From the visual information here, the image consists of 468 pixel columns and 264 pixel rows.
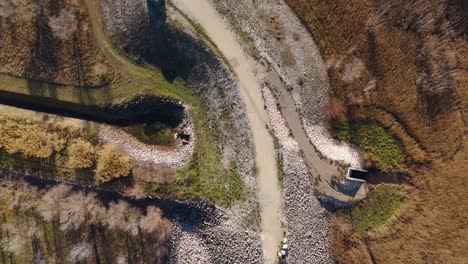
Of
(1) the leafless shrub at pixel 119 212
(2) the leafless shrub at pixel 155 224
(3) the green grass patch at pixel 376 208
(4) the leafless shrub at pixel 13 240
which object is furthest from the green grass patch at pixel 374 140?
(4) the leafless shrub at pixel 13 240

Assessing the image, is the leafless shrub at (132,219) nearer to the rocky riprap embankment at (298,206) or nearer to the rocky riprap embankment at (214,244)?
the rocky riprap embankment at (214,244)

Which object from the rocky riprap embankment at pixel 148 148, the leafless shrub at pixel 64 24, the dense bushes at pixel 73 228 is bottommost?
the dense bushes at pixel 73 228

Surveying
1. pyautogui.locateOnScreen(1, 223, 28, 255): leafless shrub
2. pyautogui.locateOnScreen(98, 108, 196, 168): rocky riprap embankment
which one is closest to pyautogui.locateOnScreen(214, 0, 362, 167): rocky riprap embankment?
pyautogui.locateOnScreen(98, 108, 196, 168): rocky riprap embankment

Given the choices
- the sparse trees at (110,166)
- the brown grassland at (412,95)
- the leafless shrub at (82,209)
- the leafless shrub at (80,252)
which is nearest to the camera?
the brown grassland at (412,95)

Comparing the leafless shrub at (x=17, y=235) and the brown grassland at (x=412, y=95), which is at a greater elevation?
the brown grassland at (x=412, y=95)

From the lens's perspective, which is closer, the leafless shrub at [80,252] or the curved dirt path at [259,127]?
the curved dirt path at [259,127]

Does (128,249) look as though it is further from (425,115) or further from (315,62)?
(425,115)
